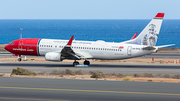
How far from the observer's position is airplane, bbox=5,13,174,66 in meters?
41.9

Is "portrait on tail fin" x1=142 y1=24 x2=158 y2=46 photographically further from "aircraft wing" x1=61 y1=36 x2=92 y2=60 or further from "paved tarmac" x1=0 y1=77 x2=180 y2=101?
"paved tarmac" x1=0 y1=77 x2=180 y2=101

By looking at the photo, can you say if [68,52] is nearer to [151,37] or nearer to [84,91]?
[151,37]

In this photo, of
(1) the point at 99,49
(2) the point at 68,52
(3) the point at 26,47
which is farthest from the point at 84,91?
(3) the point at 26,47

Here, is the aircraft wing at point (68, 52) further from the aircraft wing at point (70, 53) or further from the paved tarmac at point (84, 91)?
the paved tarmac at point (84, 91)

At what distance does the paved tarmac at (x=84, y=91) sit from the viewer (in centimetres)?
1741

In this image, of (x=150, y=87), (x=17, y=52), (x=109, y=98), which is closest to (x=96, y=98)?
(x=109, y=98)

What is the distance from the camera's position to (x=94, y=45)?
43500 mm

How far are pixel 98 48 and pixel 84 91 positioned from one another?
A: 78.3 ft

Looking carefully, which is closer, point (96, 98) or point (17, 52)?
point (96, 98)

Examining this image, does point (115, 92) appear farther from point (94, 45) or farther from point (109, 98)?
point (94, 45)

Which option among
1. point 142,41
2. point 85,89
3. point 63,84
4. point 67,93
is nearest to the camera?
point 67,93

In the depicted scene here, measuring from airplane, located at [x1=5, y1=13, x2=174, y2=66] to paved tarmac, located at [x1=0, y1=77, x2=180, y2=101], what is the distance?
18.8 meters

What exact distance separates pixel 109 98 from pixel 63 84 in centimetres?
586

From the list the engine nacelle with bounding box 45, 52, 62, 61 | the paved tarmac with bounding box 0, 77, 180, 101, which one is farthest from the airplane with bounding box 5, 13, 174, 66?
the paved tarmac with bounding box 0, 77, 180, 101
